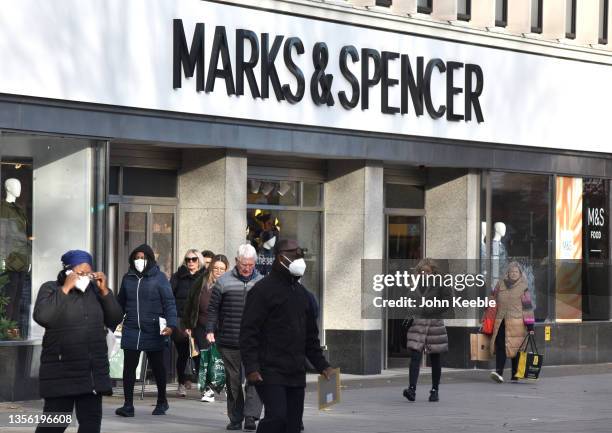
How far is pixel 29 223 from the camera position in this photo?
18.5 meters

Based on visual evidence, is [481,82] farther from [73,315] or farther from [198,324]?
[73,315]

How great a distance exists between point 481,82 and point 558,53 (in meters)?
2.25

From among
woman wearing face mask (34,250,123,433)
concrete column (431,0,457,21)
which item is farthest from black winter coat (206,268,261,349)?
concrete column (431,0,457,21)

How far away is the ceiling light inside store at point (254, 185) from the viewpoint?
71.9 feet

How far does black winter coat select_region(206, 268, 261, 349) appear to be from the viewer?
15.3 meters

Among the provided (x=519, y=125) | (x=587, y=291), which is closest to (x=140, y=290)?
(x=519, y=125)

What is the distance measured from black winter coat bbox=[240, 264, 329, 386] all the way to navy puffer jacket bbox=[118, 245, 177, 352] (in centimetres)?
532

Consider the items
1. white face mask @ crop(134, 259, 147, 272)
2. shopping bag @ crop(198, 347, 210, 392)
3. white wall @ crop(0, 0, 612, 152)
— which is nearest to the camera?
white face mask @ crop(134, 259, 147, 272)

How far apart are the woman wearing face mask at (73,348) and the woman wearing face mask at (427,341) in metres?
8.12

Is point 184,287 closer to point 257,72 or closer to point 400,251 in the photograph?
point 257,72

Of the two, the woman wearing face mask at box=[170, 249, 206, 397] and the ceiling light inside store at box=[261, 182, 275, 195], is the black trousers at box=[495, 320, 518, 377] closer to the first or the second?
the ceiling light inside store at box=[261, 182, 275, 195]

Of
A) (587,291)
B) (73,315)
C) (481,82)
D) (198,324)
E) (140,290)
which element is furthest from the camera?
(587,291)

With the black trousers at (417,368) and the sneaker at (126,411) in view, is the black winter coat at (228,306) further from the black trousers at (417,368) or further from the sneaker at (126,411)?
the black trousers at (417,368)

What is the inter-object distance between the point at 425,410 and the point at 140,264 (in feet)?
12.4
